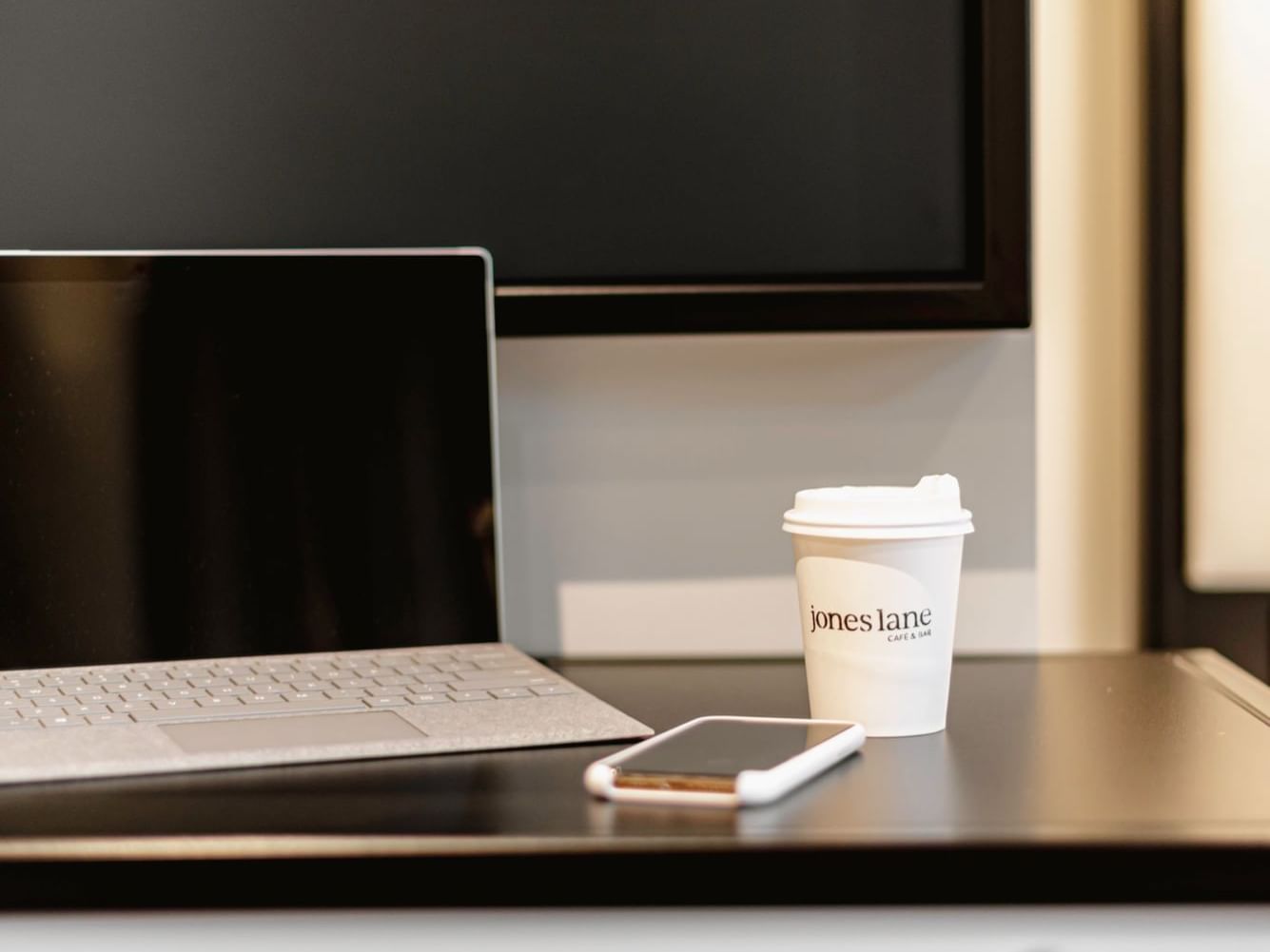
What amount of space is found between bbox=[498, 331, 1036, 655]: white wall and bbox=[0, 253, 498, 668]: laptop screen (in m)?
0.10

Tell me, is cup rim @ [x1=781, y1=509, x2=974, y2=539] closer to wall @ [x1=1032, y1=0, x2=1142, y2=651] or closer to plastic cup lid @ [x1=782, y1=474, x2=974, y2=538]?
plastic cup lid @ [x1=782, y1=474, x2=974, y2=538]

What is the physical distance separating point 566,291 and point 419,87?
0.16 meters

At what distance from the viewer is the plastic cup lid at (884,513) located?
650 mm

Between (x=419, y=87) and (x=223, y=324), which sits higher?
(x=419, y=87)

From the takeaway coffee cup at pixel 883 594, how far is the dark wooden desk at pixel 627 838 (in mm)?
57

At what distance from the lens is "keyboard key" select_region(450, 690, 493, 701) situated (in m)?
0.71

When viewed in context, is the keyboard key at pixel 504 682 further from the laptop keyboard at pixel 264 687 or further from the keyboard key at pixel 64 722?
the keyboard key at pixel 64 722

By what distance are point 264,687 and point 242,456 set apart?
6.1 inches

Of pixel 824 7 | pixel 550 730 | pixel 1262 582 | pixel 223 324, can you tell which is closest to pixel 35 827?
pixel 550 730

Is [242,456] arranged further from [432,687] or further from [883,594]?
[883,594]

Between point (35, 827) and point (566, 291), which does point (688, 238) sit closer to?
point (566, 291)

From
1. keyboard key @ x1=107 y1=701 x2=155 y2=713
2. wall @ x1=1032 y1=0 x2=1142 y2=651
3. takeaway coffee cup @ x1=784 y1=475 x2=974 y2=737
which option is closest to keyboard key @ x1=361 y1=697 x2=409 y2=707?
keyboard key @ x1=107 y1=701 x2=155 y2=713

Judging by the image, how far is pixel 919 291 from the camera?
2.78ft

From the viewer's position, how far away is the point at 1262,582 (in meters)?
0.90
